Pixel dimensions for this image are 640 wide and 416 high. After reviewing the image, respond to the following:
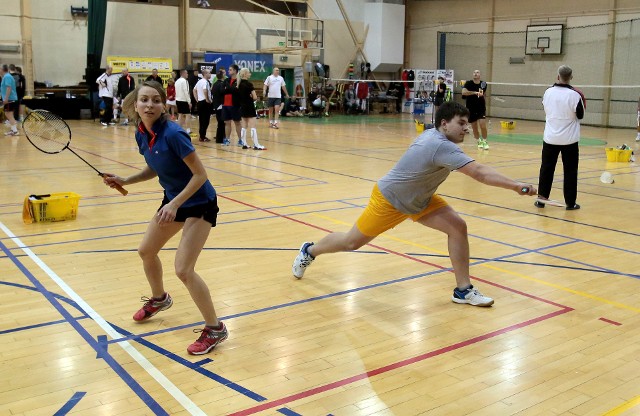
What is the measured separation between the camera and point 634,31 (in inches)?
985

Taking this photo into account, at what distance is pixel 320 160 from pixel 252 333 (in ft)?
32.9

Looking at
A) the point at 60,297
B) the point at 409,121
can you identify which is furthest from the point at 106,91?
the point at 60,297

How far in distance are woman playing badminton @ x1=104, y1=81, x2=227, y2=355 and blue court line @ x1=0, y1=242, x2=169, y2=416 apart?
1.63 feet

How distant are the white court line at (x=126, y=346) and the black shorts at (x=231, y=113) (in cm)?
982

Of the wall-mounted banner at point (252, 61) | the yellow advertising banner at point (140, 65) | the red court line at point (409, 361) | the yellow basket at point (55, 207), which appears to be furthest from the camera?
the wall-mounted banner at point (252, 61)

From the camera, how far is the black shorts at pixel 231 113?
16672mm

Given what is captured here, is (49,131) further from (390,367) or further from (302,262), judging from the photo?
(390,367)

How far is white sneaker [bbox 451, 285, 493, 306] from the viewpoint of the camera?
18.5ft

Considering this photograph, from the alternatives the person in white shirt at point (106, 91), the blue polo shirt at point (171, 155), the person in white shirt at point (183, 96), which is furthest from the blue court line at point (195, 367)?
the person in white shirt at point (106, 91)

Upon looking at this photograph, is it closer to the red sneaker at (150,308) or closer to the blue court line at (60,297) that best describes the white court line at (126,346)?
the blue court line at (60,297)

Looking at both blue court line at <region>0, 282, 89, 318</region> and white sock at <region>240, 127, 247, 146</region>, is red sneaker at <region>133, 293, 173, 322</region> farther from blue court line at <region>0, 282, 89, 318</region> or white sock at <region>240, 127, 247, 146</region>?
white sock at <region>240, 127, 247, 146</region>

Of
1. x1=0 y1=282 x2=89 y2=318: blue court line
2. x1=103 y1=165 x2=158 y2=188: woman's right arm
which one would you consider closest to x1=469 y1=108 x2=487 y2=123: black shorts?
x1=0 y1=282 x2=89 y2=318: blue court line

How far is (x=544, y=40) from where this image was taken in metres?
28.0

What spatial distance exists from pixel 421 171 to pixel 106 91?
Answer: 19326 mm
